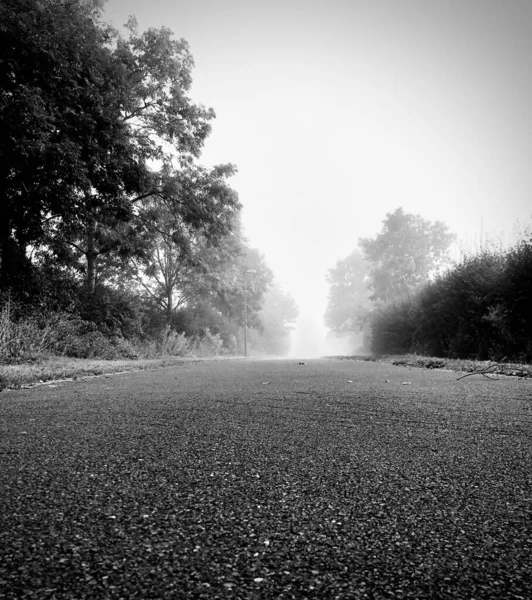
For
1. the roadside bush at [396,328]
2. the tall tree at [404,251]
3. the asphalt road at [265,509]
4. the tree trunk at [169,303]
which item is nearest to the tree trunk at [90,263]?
the tree trunk at [169,303]

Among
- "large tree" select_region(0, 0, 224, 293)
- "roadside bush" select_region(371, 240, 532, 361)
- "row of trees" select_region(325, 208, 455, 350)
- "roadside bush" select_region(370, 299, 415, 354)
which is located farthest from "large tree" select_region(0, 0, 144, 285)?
"row of trees" select_region(325, 208, 455, 350)

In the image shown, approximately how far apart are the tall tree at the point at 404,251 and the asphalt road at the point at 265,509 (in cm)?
3277

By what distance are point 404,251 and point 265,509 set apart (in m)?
36.2

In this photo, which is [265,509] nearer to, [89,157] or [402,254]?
[89,157]

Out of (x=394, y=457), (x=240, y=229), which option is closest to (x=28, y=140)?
(x=394, y=457)

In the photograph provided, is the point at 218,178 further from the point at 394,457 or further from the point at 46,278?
the point at 394,457

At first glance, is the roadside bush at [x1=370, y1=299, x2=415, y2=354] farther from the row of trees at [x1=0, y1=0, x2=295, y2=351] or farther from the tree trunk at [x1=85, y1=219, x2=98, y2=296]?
the tree trunk at [x1=85, y1=219, x2=98, y2=296]

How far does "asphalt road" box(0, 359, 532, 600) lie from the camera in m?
0.76

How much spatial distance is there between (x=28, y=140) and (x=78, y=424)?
8859 mm

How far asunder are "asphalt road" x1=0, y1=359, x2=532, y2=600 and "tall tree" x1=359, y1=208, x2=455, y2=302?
108 feet

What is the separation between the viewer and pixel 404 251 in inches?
1352

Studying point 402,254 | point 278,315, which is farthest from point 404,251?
point 278,315

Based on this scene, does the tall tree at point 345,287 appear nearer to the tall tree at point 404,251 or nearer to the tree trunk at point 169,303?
A: the tall tree at point 404,251

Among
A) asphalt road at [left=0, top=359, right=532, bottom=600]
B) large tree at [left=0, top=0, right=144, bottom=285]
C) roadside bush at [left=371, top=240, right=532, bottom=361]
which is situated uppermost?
large tree at [left=0, top=0, right=144, bottom=285]
